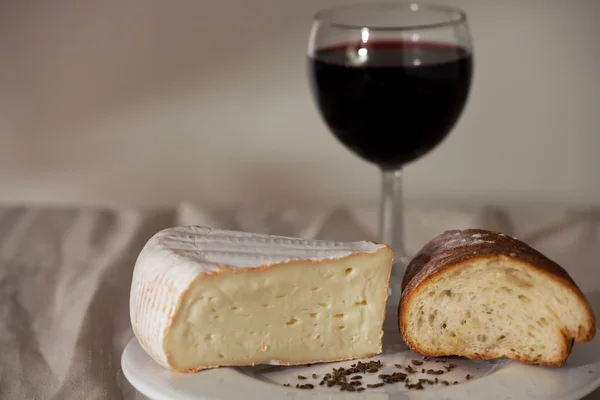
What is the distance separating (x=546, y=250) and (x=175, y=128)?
110 centimetres

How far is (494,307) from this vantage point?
1.20 meters

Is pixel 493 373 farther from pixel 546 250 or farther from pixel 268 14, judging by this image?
pixel 268 14

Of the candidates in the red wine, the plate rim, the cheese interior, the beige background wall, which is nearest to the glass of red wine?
the red wine

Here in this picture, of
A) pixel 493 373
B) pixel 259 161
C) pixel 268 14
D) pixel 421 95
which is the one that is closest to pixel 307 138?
pixel 259 161

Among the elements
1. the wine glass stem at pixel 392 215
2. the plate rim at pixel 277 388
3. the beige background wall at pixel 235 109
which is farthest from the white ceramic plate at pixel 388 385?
the beige background wall at pixel 235 109

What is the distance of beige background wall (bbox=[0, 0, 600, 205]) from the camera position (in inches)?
87.7

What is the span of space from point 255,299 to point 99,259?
29.2 inches

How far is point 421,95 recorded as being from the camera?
4.75 ft

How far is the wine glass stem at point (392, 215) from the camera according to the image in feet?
5.20

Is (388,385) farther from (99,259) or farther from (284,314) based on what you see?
(99,259)

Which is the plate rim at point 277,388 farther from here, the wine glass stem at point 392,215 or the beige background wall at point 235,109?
the beige background wall at point 235,109

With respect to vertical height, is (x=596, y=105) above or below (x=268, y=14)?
below

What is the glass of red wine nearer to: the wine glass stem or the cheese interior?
the wine glass stem

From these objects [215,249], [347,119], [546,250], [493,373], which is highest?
[347,119]
